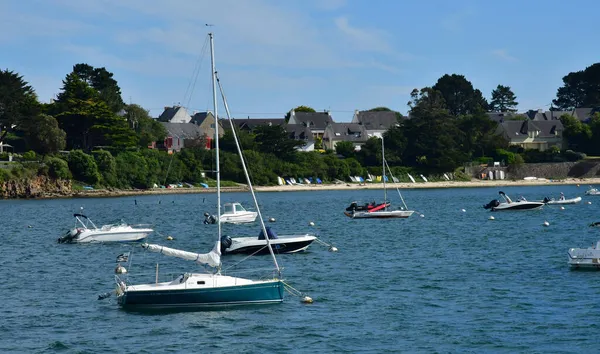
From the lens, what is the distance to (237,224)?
3110 inches

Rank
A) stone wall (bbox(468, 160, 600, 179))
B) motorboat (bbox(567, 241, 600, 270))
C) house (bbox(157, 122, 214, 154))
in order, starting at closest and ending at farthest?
motorboat (bbox(567, 241, 600, 270)), house (bbox(157, 122, 214, 154)), stone wall (bbox(468, 160, 600, 179))

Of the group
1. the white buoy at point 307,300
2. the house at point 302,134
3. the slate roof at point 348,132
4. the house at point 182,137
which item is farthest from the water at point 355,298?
the slate roof at point 348,132

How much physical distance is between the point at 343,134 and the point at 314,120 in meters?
10.3

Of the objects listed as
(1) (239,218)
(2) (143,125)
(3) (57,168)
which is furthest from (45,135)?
(1) (239,218)

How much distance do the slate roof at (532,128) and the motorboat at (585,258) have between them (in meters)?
142

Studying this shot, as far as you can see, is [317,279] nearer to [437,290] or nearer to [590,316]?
[437,290]

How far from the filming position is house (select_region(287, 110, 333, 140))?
193125mm

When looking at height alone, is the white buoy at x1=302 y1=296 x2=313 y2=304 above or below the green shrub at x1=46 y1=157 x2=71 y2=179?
below

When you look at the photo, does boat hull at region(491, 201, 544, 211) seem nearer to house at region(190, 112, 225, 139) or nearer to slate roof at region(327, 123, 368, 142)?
house at region(190, 112, 225, 139)

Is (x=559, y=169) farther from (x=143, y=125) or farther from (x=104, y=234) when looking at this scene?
(x=104, y=234)

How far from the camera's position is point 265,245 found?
51.7 metres

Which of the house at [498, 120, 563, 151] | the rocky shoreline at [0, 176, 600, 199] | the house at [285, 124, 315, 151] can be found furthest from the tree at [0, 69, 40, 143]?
the house at [498, 120, 563, 151]

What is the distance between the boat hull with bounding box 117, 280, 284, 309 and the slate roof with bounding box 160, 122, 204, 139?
128 metres

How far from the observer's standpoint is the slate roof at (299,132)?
590 feet
